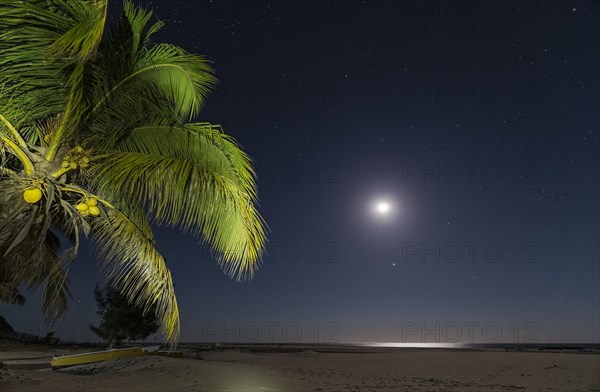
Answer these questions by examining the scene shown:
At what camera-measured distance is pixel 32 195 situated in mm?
5773

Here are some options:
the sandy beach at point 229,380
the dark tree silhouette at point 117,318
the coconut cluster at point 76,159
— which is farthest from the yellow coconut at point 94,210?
the dark tree silhouette at point 117,318

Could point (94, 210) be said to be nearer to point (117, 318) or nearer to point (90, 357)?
point (90, 357)

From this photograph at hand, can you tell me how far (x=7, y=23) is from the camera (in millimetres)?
5328

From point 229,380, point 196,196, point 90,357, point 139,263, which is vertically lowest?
point 90,357

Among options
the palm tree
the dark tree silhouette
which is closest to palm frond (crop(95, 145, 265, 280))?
the palm tree

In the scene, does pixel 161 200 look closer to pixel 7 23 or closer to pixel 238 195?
pixel 238 195

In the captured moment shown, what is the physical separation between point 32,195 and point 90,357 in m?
11.4

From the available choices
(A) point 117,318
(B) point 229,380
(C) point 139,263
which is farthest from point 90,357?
(A) point 117,318

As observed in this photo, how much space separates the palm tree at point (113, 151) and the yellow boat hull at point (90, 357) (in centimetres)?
790

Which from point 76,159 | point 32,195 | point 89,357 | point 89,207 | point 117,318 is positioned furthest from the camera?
point 117,318

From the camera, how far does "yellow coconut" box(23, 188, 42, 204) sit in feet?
18.9

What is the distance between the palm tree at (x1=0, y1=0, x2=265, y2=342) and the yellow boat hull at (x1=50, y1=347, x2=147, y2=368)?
7900 millimetres

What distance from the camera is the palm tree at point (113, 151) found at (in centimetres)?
575

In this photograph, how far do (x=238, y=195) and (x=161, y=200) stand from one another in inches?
51.8
